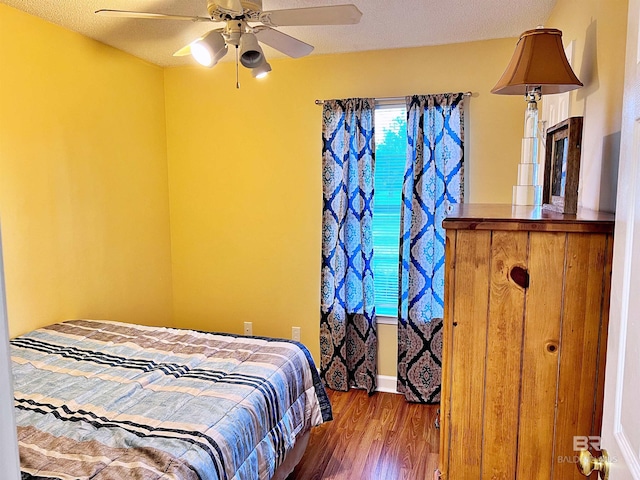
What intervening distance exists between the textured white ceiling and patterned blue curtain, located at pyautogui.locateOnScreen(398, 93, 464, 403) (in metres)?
0.42

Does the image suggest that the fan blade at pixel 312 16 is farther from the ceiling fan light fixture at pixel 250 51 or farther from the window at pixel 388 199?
the window at pixel 388 199

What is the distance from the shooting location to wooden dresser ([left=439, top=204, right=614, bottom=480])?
1130 millimetres

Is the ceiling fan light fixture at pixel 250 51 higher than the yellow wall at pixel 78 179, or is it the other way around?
the ceiling fan light fixture at pixel 250 51

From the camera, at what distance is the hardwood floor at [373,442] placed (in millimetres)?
2420

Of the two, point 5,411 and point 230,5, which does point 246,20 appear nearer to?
point 230,5

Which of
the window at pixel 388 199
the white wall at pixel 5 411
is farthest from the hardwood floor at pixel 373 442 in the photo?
the white wall at pixel 5 411

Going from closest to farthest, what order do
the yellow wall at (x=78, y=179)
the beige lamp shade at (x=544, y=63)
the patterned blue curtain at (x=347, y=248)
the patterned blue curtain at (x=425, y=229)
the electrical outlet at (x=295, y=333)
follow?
the beige lamp shade at (x=544, y=63) < the yellow wall at (x=78, y=179) < the patterned blue curtain at (x=425, y=229) < the patterned blue curtain at (x=347, y=248) < the electrical outlet at (x=295, y=333)

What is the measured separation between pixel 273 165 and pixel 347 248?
85 cm

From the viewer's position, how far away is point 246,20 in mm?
1993

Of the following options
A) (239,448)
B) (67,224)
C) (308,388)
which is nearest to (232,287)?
(67,224)

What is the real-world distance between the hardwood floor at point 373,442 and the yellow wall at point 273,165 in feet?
1.18

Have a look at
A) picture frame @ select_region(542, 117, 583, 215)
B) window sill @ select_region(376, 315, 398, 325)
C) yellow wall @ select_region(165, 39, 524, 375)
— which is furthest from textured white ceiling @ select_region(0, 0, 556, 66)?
window sill @ select_region(376, 315, 398, 325)

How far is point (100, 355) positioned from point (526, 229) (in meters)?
2.09

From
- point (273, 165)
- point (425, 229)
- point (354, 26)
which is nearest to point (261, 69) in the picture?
point (354, 26)
